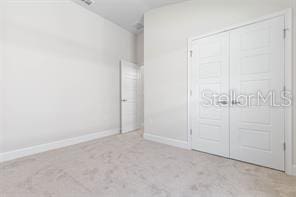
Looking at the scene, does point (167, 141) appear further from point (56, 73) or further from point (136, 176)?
point (56, 73)

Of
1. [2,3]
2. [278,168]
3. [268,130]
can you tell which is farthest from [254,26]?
[2,3]

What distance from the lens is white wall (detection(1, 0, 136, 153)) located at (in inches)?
99.0

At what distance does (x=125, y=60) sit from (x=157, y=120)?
2.17 m

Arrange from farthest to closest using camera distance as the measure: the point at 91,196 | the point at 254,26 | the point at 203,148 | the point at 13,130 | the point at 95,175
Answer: the point at 203,148 → the point at 13,130 → the point at 254,26 → the point at 95,175 → the point at 91,196

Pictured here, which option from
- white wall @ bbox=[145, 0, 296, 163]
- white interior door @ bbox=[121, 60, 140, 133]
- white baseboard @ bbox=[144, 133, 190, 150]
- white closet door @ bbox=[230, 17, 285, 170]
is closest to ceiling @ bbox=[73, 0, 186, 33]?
white wall @ bbox=[145, 0, 296, 163]

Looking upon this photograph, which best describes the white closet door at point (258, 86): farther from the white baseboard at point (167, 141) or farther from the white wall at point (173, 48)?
the white baseboard at point (167, 141)

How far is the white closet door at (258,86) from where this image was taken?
2.12 metres

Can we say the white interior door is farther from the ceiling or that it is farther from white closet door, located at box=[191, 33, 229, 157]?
white closet door, located at box=[191, 33, 229, 157]

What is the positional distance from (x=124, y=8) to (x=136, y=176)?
3481 millimetres

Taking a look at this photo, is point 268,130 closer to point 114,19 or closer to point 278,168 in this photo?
point 278,168

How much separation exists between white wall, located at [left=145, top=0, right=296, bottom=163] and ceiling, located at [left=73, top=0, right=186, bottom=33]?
0.66 ft

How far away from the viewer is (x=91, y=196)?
157 centimetres

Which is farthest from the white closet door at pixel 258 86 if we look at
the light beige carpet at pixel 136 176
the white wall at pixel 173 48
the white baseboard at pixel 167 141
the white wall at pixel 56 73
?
the white wall at pixel 56 73

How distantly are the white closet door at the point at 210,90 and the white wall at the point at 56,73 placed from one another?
2301 millimetres
